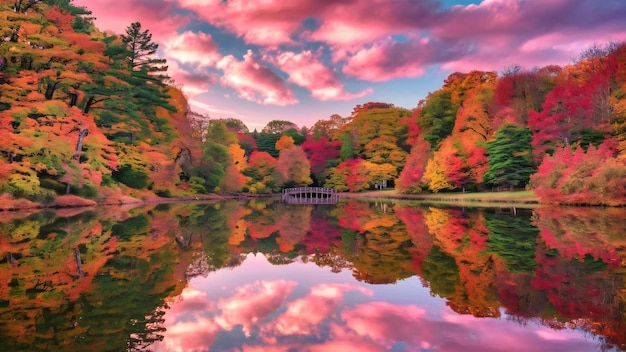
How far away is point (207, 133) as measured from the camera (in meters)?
56.3

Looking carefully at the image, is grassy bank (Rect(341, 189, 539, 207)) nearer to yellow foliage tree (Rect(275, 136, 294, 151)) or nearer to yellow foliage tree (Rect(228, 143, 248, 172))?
yellow foliage tree (Rect(228, 143, 248, 172))

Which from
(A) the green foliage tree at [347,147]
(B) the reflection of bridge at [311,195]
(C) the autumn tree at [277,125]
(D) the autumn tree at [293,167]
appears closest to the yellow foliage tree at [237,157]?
(D) the autumn tree at [293,167]

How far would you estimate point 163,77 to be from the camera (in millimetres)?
42562

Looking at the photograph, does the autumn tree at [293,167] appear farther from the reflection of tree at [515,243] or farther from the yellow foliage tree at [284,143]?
the reflection of tree at [515,243]

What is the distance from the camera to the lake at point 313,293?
516 cm

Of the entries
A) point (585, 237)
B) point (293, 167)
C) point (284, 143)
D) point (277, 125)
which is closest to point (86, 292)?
point (585, 237)

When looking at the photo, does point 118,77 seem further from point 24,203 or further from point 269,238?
point 269,238

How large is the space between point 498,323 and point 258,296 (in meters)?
3.71

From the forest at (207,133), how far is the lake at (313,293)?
14541 millimetres

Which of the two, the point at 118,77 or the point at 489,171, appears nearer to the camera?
the point at 118,77

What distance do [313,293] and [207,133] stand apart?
5124 cm

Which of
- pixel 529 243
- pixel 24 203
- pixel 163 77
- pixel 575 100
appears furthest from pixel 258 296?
pixel 163 77

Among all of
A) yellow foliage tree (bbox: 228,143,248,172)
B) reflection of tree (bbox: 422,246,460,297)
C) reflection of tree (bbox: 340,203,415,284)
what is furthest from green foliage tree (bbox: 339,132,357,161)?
reflection of tree (bbox: 422,246,460,297)

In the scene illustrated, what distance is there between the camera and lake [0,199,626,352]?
16.9 ft
